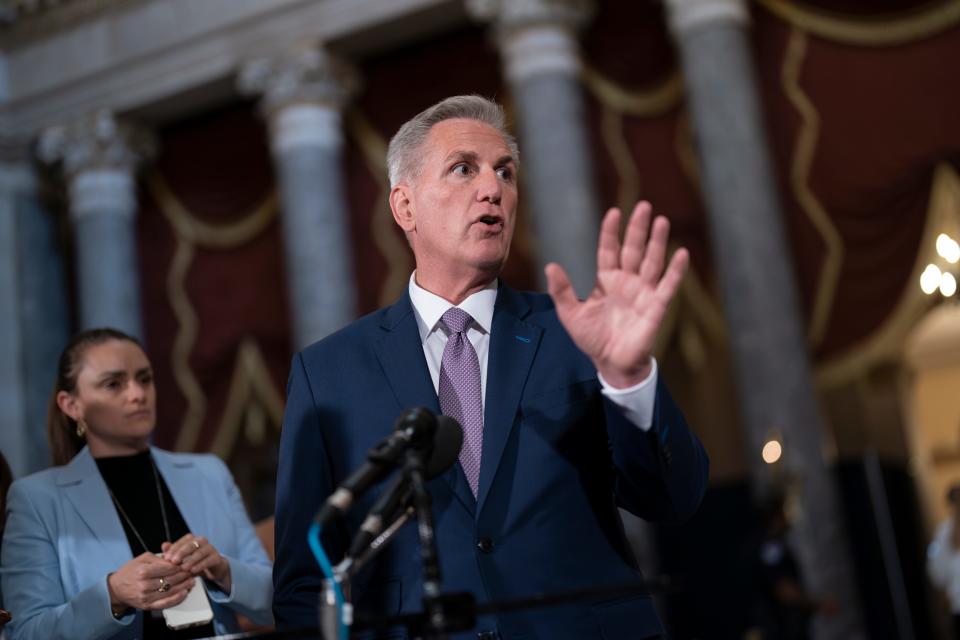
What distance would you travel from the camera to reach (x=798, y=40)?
28.4 ft

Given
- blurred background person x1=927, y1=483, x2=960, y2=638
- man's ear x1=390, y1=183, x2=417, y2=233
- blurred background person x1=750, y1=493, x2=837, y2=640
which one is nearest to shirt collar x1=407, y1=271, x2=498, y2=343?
man's ear x1=390, y1=183, x2=417, y2=233

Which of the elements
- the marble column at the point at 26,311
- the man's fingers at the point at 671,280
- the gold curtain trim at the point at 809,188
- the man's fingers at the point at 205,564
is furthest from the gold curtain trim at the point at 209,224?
the man's fingers at the point at 671,280

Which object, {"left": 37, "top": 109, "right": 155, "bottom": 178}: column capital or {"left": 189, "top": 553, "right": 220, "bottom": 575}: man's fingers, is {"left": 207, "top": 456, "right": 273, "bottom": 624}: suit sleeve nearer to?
{"left": 189, "top": 553, "right": 220, "bottom": 575}: man's fingers

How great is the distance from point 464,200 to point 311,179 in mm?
7065

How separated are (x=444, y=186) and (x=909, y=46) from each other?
686cm

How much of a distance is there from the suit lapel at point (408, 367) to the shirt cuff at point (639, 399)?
0.35 m

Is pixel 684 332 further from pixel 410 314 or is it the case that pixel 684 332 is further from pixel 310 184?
pixel 410 314

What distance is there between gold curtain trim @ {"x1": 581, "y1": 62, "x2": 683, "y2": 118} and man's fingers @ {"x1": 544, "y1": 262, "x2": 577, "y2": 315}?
7.23 m

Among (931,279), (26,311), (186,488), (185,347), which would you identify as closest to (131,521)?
(186,488)

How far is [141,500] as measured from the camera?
3.21m

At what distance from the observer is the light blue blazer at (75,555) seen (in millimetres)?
2857

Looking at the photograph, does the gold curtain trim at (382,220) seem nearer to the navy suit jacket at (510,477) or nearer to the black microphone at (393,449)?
the navy suit jacket at (510,477)

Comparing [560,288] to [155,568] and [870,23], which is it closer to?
[155,568]

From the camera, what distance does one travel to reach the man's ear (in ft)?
8.30
